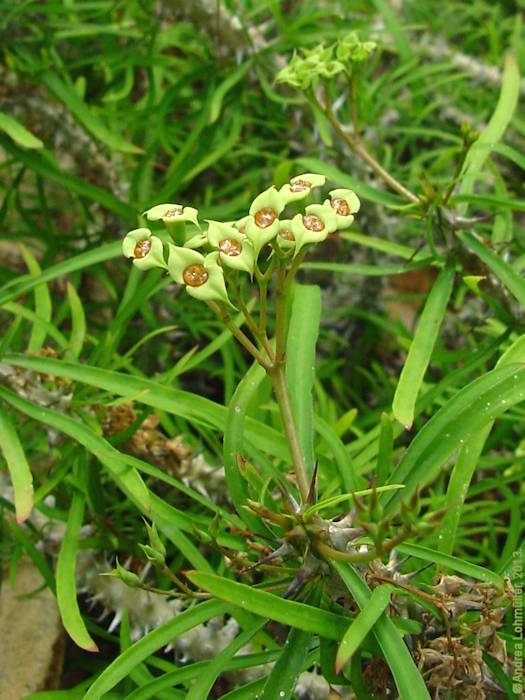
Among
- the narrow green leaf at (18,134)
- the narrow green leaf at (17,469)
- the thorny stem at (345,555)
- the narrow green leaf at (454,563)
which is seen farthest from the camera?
the narrow green leaf at (18,134)

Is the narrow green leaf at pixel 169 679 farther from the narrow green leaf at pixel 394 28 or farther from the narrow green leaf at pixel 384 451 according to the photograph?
the narrow green leaf at pixel 394 28

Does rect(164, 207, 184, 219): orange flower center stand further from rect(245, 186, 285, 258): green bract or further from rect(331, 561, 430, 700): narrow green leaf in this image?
rect(331, 561, 430, 700): narrow green leaf

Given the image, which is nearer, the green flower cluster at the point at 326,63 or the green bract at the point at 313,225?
the green bract at the point at 313,225

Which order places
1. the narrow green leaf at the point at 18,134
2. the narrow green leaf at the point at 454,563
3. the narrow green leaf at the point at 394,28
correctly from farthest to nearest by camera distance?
the narrow green leaf at the point at 394,28
the narrow green leaf at the point at 18,134
the narrow green leaf at the point at 454,563

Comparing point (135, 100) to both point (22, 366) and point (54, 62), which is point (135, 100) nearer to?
point (54, 62)

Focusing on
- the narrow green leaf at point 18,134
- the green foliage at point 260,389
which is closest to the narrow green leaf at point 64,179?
the green foliage at point 260,389

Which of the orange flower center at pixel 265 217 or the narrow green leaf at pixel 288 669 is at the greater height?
the orange flower center at pixel 265 217
